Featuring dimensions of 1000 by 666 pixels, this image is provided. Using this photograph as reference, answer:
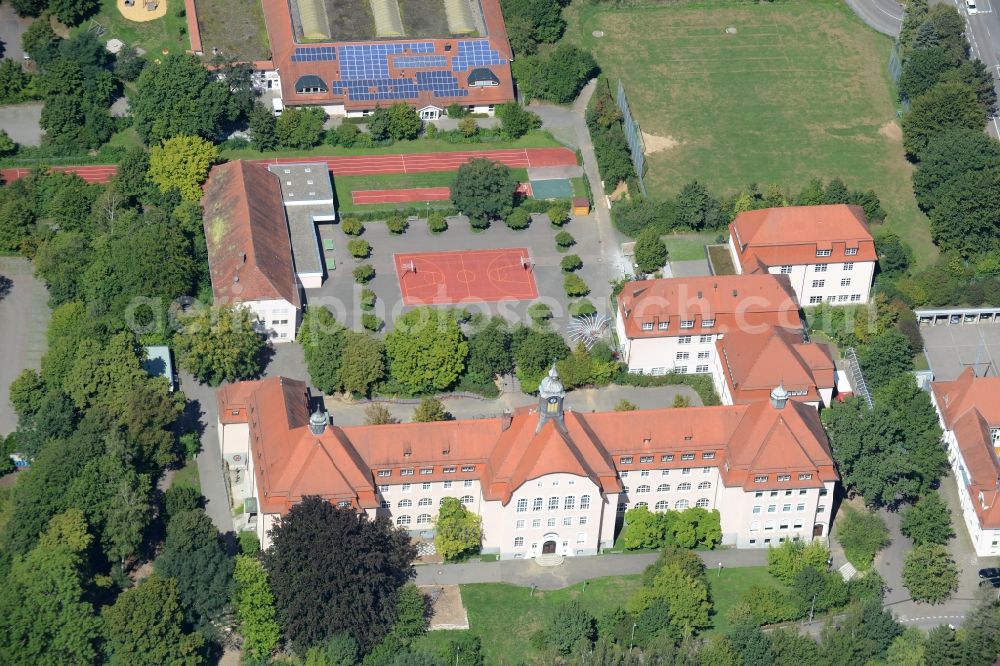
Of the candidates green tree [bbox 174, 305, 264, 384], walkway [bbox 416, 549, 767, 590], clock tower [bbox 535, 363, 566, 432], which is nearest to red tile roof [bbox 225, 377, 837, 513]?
clock tower [bbox 535, 363, 566, 432]

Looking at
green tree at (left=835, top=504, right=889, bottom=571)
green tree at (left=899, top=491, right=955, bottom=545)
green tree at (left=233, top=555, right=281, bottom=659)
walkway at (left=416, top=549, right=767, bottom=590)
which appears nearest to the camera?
green tree at (left=233, top=555, right=281, bottom=659)

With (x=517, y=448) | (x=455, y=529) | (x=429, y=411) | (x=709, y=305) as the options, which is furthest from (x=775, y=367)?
(x=455, y=529)

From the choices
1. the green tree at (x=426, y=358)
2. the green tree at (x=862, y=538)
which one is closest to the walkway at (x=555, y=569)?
the green tree at (x=862, y=538)

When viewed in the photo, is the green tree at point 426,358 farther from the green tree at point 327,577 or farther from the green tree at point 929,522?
the green tree at point 929,522

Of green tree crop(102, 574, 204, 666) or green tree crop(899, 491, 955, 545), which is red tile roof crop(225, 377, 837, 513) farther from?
green tree crop(102, 574, 204, 666)

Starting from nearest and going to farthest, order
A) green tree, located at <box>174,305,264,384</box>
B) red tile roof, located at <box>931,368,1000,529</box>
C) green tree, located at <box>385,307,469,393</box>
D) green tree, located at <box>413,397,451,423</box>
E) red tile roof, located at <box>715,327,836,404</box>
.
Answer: red tile roof, located at <box>931,368,1000,529</box> → green tree, located at <box>413,397,451,423</box> → red tile roof, located at <box>715,327,836,404</box> → green tree, located at <box>174,305,264,384</box> → green tree, located at <box>385,307,469,393</box>

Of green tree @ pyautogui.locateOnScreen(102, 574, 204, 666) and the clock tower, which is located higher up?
the clock tower
